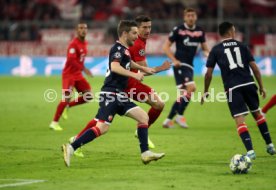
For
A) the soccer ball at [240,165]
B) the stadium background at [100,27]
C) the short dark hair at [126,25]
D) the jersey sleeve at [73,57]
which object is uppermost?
the short dark hair at [126,25]

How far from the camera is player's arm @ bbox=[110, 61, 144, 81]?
33.5 feet

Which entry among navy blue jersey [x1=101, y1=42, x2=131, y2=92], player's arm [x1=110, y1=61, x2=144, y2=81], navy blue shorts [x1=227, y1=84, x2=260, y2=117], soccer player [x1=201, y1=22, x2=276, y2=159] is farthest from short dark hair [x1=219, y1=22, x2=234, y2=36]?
player's arm [x1=110, y1=61, x2=144, y2=81]

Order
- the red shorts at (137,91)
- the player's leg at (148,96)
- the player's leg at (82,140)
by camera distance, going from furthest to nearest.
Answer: the player's leg at (148,96) < the red shorts at (137,91) < the player's leg at (82,140)

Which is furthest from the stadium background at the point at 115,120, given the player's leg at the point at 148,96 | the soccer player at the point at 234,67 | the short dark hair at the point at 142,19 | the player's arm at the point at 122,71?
the short dark hair at the point at 142,19

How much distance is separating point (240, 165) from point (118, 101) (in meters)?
2.09

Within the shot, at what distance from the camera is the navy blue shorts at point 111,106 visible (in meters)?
10.6

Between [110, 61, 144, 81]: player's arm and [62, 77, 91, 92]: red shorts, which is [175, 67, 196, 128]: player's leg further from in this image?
[110, 61, 144, 81]: player's arm

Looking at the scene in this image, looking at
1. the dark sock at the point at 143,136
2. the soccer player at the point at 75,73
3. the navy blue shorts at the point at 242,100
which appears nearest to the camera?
the dark sock at the point at 143,136

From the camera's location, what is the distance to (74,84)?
17.1m

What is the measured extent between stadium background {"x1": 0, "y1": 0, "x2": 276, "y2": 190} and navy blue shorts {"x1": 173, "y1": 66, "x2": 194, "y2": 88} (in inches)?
43.9

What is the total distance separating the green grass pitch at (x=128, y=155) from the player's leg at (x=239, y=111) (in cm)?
45

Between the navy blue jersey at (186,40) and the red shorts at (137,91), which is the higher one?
the navy blue jersey at (186,40)

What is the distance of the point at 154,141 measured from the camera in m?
14.2

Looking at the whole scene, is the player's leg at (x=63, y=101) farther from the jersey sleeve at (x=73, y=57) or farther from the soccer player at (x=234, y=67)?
the soccer player at (x=234, y=67)
